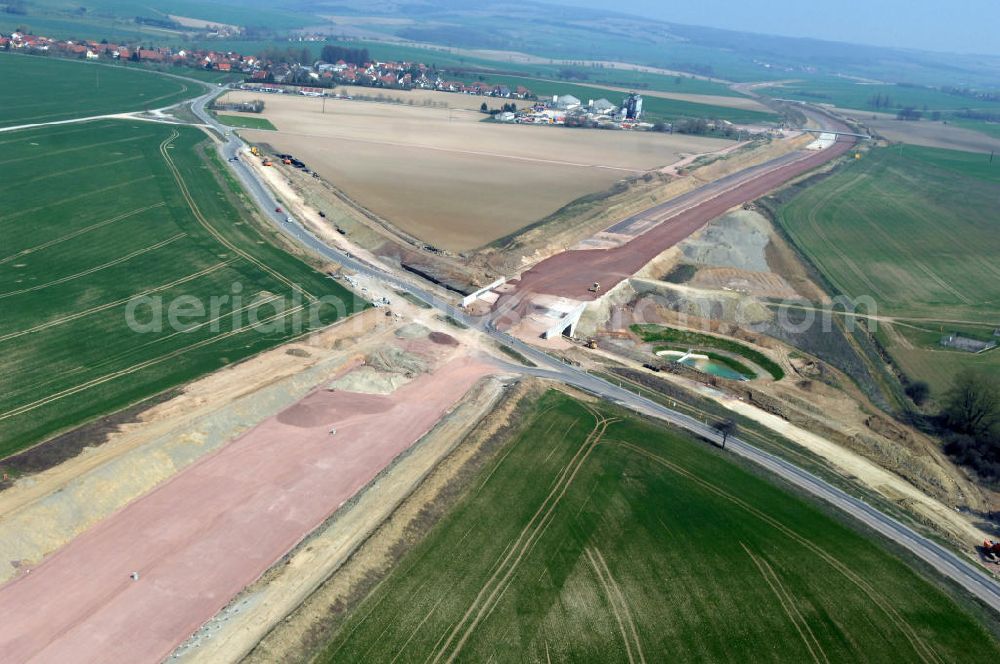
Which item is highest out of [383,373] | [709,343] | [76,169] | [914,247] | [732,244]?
[914,247]

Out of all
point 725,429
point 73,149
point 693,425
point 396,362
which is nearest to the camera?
point 725,429

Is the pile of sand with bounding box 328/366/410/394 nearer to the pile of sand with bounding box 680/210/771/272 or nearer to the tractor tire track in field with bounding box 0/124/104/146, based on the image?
the pile of sand with bounding box 680/210/771/272

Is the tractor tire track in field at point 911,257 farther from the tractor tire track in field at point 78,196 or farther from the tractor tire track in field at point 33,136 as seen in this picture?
the tractor tire track in field at point 33,136

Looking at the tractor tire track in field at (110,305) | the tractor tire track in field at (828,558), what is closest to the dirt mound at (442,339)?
the tractor tire track in field at (828,558)

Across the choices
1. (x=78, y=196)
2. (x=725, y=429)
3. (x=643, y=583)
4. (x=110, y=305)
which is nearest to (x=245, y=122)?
(x=78, y=196)

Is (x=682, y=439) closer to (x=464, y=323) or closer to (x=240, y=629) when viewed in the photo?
(x=464, y=323)

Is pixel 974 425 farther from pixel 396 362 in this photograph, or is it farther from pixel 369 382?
pixel 369 382
